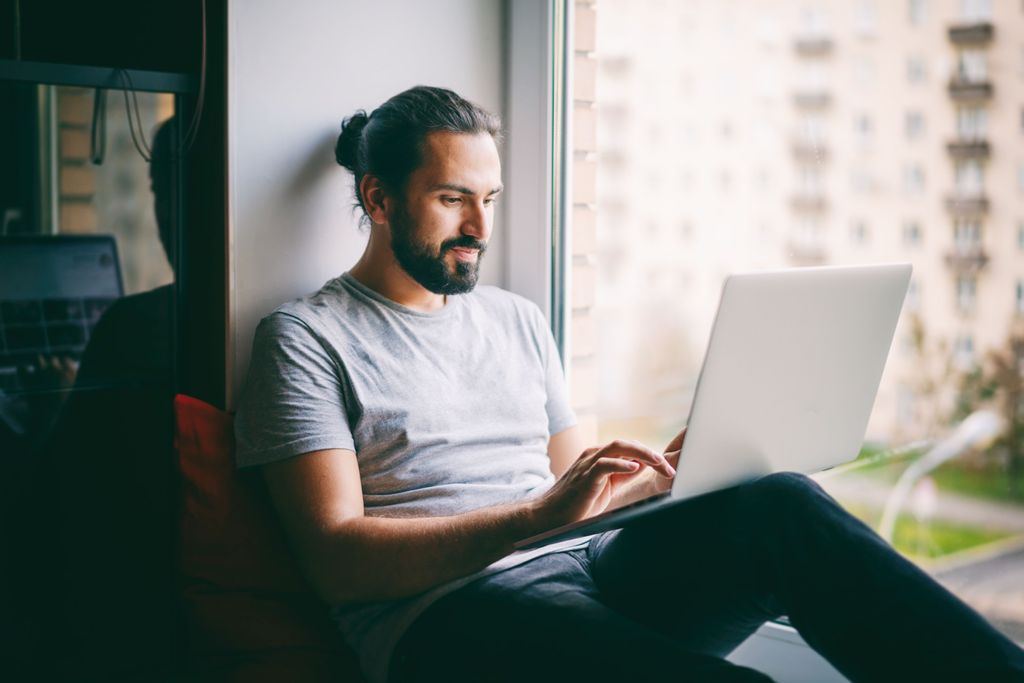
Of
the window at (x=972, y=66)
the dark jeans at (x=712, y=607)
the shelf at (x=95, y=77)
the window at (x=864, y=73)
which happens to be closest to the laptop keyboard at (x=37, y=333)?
the shelf at (x=95, y=77)

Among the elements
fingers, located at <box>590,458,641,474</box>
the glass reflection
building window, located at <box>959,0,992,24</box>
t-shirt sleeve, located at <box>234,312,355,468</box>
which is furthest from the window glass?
the glass reflection

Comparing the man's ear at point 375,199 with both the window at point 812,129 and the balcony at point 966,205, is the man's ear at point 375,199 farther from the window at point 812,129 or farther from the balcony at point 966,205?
the balcony at point 966,205

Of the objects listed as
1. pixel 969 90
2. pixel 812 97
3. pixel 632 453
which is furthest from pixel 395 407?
pixel 969 90

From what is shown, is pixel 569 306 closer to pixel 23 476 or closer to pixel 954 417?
pixel 954 417

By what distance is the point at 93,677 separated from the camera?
142 cm

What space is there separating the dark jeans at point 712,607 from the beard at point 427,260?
48 centimetres

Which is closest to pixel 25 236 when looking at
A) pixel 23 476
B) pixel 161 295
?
pixel 161 295

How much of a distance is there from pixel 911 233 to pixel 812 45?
1.21 ft

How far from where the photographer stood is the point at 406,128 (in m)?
1.55

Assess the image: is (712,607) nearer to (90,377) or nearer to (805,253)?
(805,253)

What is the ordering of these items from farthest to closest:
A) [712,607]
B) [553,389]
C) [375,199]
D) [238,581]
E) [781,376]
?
[553,389] < [375,199] < [238,581] < [712,607] < [781,376]

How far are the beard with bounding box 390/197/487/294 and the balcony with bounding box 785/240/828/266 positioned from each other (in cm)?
57

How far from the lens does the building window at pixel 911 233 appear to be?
5.03 feet

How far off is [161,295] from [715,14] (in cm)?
109
